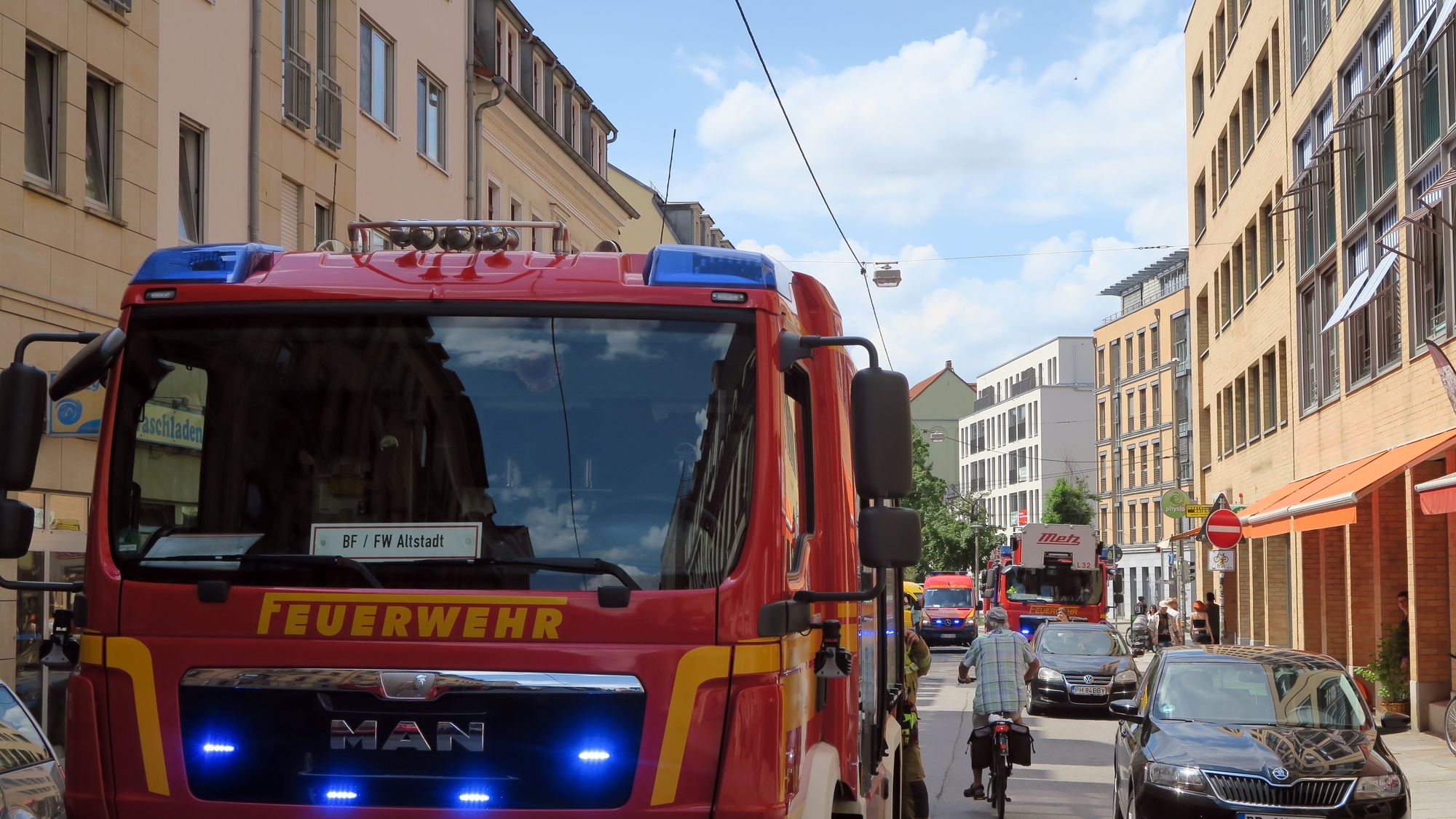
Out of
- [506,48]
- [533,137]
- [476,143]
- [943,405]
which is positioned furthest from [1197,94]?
[943,405]

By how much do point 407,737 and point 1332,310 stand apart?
27.3 metres

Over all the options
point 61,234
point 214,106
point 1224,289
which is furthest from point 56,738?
point 1224,289

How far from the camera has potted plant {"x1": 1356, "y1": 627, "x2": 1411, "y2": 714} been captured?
77.7 feet

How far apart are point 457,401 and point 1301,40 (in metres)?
30.3

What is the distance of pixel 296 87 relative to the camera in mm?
21656

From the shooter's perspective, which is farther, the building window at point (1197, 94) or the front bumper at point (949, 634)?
the front bumper at point (949, 634)

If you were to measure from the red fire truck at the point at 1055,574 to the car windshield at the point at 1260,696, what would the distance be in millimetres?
29628

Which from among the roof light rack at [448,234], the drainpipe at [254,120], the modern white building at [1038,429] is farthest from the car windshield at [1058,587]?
the modern white building at [1038,429]

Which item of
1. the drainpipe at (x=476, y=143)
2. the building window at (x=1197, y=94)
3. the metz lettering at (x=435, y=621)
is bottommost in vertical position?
the metz lettering at (x=435, y=621)

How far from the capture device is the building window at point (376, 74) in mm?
24766

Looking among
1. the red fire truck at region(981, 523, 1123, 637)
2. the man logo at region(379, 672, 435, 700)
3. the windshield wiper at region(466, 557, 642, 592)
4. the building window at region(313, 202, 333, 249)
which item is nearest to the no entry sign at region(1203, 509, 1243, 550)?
the building window at region(313, 202, 333, 249)

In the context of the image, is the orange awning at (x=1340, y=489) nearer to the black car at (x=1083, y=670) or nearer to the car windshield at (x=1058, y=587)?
the black car at (x=1083, y=670)

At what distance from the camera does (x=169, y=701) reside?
5.23 metres

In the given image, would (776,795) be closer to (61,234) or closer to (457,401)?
(457,401)
